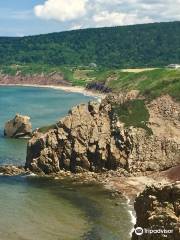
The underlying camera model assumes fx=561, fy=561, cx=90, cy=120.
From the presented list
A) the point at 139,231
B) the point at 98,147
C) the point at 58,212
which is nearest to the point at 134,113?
the point at 98,147

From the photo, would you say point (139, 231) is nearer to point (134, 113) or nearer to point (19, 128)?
point (134, 113)

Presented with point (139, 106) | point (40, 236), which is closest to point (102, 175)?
point (139, 106)

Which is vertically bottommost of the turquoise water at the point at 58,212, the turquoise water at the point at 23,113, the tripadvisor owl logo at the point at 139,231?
the turquoise water at the point at 58,212

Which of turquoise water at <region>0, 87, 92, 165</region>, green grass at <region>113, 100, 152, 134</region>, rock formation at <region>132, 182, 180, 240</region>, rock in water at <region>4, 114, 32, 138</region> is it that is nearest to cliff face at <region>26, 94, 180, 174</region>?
green grass at <region>113, 100, 152, 134</region>

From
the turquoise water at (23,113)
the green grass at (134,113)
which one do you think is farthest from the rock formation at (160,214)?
the turquoise water at (23,113)

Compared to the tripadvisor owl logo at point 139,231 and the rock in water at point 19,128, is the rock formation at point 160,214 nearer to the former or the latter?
the tripadvisor owl logo at point 139,231
